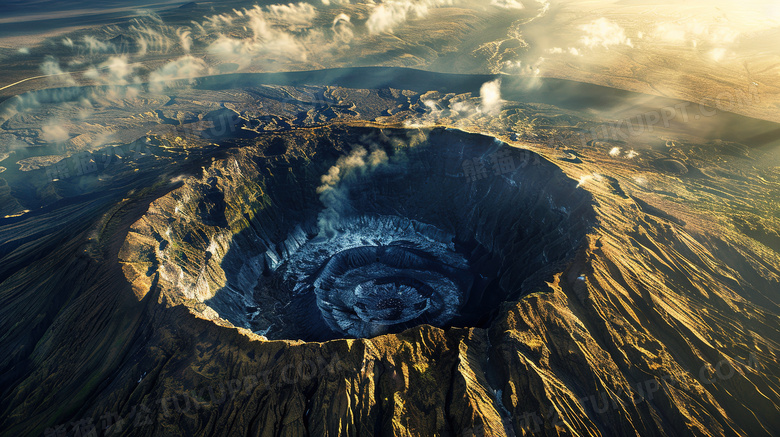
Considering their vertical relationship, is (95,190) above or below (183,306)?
below

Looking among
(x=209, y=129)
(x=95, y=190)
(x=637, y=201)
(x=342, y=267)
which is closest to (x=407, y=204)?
(x=342, y=267)

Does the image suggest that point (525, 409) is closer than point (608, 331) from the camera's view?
Yes

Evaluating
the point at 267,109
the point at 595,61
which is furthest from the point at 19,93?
the point at 595,61

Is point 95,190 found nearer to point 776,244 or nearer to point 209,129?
point 209,129

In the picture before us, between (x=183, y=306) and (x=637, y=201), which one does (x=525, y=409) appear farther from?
(x=637, y=201)

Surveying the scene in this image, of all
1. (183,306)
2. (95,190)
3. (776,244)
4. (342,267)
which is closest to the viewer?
(183,306)

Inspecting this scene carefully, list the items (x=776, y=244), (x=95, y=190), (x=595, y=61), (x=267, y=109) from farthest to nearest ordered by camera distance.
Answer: (x=595, y=61), (x=267, y=109), (x=95, y=190), (x=776, y=244)

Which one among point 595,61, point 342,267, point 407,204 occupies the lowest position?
point 342,267
